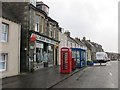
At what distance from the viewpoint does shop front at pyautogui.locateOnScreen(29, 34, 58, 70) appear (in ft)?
89.6

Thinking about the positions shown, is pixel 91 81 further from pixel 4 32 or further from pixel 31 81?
pixel 4 32

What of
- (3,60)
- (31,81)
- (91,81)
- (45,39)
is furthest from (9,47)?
(45,39)

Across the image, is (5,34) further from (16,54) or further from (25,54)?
(25,54)

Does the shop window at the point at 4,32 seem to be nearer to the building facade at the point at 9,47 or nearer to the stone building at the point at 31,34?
the building facade at the point at 9,47

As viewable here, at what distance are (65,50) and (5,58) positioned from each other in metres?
6.27

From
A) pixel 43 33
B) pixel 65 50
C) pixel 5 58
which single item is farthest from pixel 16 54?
pixel 43 33

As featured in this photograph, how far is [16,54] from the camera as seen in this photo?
22.5 meters

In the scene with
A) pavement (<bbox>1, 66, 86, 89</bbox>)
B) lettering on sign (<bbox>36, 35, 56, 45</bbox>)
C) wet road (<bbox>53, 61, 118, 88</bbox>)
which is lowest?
wet road (<bbox>53, 61, 118, 88</bbox>)

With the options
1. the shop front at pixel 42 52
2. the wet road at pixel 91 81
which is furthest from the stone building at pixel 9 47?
the wet road at pixel 91 81

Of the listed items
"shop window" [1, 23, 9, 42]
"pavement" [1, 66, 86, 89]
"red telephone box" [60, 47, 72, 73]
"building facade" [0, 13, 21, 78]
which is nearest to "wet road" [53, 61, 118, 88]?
"pavement" [1, 66, 86, 89]

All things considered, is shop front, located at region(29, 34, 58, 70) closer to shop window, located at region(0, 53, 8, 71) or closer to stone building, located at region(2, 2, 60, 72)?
stone building, located at region(2, 2, 60, 72)

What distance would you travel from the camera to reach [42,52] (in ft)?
104

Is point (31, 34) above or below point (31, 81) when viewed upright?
above

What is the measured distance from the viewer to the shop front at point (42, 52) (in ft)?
89.6
